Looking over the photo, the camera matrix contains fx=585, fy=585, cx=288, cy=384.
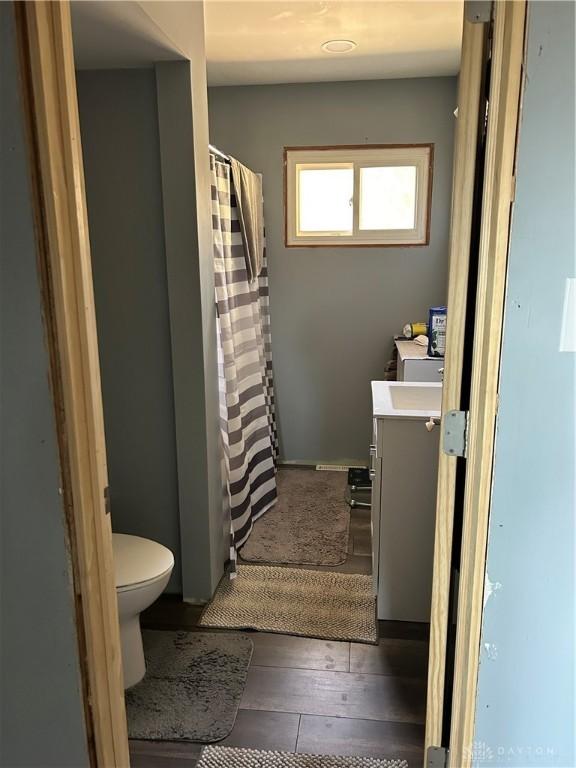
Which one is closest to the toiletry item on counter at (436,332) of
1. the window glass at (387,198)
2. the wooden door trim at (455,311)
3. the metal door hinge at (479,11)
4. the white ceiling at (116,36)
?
the window glass at (387,198)

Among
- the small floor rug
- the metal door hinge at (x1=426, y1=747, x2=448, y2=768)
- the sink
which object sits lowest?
the small floor rug

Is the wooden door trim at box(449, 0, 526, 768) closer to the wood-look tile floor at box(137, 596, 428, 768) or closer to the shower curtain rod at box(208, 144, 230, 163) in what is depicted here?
the wood-look tile floor at box(137, 596, 428, 768)

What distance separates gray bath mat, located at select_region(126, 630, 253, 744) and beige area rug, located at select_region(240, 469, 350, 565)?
2.13 feet

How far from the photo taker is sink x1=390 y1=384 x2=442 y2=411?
2613 mm

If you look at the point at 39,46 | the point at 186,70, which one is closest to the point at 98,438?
the point at 39,46

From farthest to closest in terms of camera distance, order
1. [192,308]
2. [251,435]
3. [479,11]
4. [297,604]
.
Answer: [251,435] → [297,604] → [192,308] → [479,11]

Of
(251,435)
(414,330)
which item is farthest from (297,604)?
(414,330)

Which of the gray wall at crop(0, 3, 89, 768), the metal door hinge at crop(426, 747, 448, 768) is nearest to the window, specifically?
the gray wall at crop(0, 3, 89, 768)

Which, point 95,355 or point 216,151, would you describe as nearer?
point 95,355

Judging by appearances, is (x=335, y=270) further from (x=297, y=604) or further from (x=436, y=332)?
(x=297, y=604)

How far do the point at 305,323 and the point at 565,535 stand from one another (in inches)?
112

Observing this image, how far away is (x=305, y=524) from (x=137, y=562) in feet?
4.36

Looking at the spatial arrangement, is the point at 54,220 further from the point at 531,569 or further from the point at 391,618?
the point at 391,618

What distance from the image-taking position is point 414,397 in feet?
8.71
